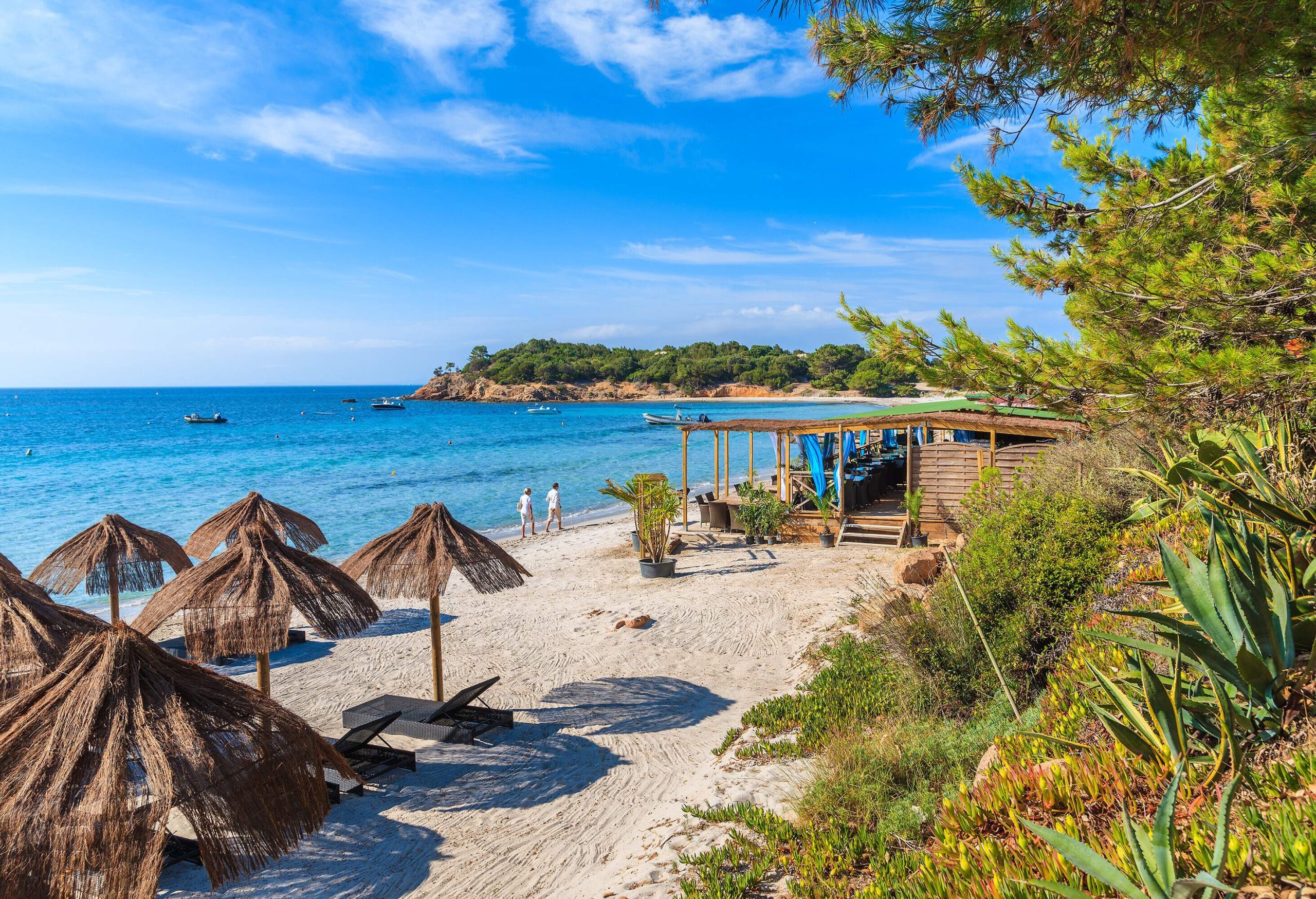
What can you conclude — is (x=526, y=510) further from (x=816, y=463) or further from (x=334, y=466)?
(x=334, y=466)

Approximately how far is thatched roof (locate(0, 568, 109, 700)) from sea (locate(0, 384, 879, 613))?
12.0m

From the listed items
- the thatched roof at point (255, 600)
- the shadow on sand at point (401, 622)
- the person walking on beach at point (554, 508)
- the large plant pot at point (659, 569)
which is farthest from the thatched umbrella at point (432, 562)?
the person walking on beach at point (554, 508)

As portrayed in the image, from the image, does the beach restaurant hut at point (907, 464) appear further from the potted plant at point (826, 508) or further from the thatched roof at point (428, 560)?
the thatched roof at point (428, 560)

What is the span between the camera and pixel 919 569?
395 inches

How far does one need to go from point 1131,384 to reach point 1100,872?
570 cm

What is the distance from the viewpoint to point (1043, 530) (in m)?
6.73

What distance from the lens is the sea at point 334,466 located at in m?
26.9

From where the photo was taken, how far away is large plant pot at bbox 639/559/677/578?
1323cm

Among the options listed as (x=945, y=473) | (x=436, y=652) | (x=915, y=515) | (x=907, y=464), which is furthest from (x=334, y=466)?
(x=436, y=652)

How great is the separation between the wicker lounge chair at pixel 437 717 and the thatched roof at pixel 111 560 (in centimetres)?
391

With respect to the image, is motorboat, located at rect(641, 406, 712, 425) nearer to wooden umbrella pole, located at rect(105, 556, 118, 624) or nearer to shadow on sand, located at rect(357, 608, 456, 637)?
shadow on sand, located at rect(357, 608, 456, 637)

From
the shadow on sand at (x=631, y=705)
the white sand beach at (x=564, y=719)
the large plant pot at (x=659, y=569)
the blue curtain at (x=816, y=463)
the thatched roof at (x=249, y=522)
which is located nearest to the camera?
the white sand beach at (x=564, y=719)

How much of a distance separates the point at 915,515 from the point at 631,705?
902cm

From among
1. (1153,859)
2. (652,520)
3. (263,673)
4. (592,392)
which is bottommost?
(263,673)
